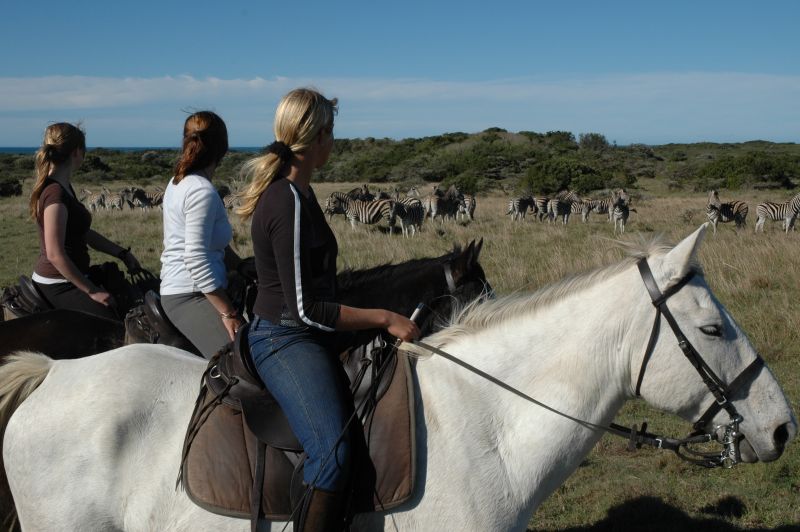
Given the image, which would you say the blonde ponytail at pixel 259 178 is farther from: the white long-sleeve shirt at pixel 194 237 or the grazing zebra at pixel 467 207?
the grazing zebra at pixel 467 207

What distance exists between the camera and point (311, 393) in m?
2.46

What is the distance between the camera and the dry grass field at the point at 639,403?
482 cm

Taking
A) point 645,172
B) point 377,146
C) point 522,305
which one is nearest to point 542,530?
point 522,305

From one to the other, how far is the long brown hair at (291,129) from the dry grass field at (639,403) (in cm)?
117

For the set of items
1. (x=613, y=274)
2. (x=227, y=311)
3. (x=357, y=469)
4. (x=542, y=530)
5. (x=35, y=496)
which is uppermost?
(x=613, y=274)

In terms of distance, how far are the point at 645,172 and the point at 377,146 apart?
3300 cm

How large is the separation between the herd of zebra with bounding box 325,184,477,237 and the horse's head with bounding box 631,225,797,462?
21060 mm

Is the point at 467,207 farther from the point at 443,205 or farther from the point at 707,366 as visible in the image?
the point at 707,366

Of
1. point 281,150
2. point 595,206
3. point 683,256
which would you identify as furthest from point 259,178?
point 595,206

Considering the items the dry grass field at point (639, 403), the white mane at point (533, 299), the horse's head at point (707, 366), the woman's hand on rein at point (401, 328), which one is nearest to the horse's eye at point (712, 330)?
the horse's head at point (707, 366)

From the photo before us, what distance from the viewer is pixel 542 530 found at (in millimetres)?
4684

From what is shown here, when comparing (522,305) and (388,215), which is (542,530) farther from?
(388,215)

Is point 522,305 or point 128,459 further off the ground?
point 522,305

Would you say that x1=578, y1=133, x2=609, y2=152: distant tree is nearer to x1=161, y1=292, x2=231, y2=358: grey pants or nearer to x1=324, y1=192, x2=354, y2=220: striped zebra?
x1=324, y1=192, x2=354, y2=220: striped zebra
